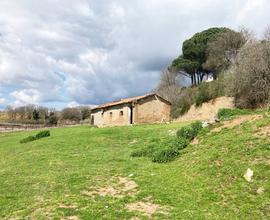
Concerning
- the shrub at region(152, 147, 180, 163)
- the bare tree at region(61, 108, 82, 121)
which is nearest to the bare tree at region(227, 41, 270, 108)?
the shrub at region(152, 147, 180, 163)

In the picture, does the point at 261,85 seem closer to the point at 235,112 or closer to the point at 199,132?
the point at 235,112

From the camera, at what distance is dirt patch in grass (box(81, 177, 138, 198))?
42.4ft

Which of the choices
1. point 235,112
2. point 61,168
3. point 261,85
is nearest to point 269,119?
point 235,112

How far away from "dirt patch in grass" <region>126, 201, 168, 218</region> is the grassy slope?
25 centimetres

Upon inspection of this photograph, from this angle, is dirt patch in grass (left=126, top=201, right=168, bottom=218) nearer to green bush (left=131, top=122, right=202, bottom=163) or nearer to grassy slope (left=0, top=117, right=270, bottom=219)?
grassy slope (left=0, top=117, right=270, bottom=219)

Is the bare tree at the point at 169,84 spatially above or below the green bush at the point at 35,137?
above

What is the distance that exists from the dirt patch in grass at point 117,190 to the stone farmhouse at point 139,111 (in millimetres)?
33390

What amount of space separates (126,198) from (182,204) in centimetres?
190

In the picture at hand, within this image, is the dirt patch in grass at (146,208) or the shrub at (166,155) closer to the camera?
the dirt patch in grass at (146,208)

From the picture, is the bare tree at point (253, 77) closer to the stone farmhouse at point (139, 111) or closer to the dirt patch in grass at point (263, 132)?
the stone farmhouse at point (139, 111)

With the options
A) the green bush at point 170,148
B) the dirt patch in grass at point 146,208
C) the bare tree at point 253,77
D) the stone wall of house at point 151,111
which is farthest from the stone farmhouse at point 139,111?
the dirt patch in grass at point 146,208

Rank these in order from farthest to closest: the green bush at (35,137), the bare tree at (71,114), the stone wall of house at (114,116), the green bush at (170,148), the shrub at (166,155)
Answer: the bare tree at (71,114) → the stone wall of house at (114,116) → the green bush at (35,137) → the green bush at (170,148) → the shrub at (166,155)

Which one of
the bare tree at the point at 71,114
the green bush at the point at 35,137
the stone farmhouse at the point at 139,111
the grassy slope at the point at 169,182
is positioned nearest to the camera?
the grassy slope at the point at 169,182

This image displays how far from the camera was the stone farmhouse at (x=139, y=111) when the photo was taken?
48031 mm
